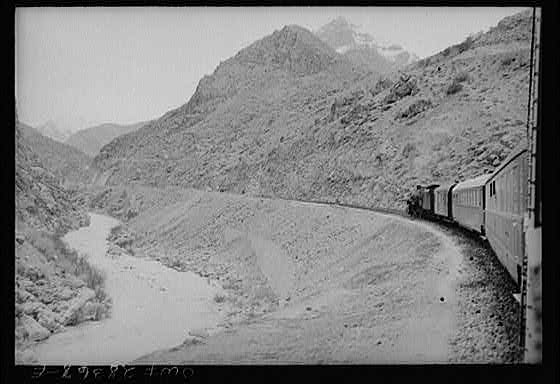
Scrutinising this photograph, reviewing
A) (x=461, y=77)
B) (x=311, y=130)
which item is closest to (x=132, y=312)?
(x=311, y=130)

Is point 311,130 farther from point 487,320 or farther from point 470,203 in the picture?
point 487,320

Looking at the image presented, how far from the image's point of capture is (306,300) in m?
4.66

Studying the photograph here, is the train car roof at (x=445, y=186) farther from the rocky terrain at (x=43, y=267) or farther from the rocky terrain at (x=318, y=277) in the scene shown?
the rocky terrain at (x=43, y=267)

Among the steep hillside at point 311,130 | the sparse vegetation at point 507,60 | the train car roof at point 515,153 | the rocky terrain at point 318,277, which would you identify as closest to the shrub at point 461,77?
the steep hillside at point 311,130

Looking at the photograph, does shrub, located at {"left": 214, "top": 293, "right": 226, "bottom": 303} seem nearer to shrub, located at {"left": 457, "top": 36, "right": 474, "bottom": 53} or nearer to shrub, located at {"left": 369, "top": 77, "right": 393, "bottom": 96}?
shrub, located at {"left": 369, "top": 77, "right": 393, "bottom": 96}

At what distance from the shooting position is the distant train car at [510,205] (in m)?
4.34

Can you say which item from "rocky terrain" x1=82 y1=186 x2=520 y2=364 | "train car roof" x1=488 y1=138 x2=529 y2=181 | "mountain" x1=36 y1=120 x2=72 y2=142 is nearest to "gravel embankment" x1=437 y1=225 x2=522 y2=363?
"rocky terrain" x1=82 y1=186 x2=520 y2=364

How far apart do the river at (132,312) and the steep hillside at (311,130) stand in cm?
74

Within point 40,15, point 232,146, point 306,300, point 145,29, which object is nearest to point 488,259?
point 306,300

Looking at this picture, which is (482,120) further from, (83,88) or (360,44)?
(83,88)

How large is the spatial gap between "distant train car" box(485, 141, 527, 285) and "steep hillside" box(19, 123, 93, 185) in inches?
140

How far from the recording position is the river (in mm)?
4484

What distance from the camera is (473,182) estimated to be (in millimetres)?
5000

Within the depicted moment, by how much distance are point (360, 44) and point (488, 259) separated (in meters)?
2.18
